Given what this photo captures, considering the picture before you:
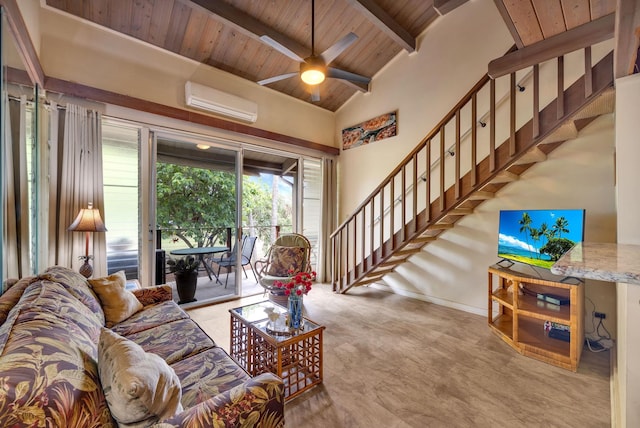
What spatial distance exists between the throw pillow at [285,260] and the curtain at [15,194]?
8.14ft

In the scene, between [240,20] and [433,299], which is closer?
[240,20]

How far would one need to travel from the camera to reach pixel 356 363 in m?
2.35

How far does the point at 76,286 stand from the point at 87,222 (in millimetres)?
993

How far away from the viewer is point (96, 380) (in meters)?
0.93

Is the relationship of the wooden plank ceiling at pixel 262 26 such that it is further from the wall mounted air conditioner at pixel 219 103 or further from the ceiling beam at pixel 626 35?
the ceiling beam at pixel 626 35

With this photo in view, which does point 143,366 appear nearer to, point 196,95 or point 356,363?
point 356,363

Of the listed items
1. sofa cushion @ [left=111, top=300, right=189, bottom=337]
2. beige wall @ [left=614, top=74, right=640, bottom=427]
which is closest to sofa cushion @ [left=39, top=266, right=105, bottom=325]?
sofa cushion @ [left=111, top=300, right=189, bottom=337]

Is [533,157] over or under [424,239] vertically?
over

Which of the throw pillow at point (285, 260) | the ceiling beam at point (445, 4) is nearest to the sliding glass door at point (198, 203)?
the throw pillow at point (285, 260)

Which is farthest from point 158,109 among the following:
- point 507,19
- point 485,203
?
point 485,203

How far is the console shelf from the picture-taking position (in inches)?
87.2

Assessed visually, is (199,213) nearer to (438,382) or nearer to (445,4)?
(438,382)

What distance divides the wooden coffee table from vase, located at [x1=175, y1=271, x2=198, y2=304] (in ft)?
5.59

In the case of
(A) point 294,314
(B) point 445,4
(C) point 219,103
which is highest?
(B) point 445,4
